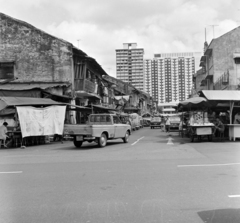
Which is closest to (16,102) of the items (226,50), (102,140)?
(102,140)

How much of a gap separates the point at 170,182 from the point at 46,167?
4.47 meters

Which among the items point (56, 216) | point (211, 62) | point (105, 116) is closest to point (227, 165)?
point (56, 216)

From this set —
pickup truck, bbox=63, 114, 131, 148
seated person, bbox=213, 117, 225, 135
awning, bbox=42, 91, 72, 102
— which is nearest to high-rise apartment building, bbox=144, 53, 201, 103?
awning, bbox=42, 91, 72, 102

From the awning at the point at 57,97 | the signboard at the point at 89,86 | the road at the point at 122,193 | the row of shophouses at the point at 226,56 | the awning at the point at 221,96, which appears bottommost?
the road at the point at 122,193

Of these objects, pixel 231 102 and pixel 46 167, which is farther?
pixel 231 102

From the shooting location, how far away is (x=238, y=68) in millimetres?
34469

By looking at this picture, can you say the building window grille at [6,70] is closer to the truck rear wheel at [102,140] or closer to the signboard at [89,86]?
the signboard at [89,86]

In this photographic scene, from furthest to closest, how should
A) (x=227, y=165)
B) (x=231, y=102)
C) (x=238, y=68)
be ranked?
(x=238, y=68) → (x=231, y=102) → (x=227, y=165)

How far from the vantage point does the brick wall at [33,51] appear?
88.0 feet

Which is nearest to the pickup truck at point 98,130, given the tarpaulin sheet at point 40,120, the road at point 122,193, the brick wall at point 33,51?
the tarpaulin sheet at point 40,120

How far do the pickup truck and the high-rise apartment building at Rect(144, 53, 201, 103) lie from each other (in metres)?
119

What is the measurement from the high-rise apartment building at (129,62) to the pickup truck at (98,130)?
111 metres

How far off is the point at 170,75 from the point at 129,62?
72.4 feet

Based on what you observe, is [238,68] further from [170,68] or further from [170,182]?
[170,68]
